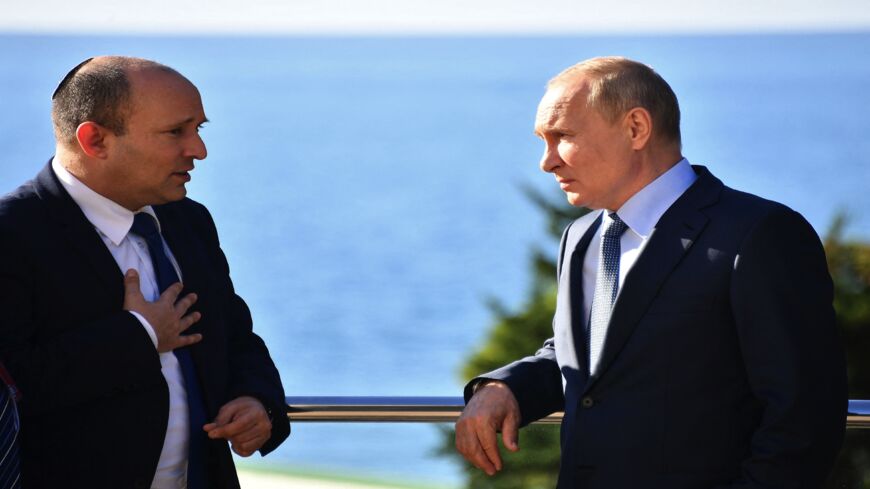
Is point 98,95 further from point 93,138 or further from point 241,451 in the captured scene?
point 241,451

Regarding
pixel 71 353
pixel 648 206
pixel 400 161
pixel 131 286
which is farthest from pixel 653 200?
pixel 400 161

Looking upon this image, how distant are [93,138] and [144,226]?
0.22 meters

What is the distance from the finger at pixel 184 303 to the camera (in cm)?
281

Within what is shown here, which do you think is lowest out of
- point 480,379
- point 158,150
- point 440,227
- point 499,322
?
point 440,227

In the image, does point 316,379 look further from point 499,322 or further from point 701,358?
point 701,358

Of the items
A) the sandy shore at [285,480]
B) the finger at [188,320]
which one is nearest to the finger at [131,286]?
the finger at [188,320]

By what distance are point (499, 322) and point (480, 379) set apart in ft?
14.6

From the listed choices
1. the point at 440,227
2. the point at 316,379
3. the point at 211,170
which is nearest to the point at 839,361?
the point at 316,379

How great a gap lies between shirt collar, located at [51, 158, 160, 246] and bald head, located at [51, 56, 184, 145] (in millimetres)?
74

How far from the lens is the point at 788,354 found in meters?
2.42

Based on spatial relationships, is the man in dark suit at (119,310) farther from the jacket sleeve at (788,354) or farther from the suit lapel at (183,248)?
the jacket sleeve at (788,354)

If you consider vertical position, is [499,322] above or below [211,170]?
above

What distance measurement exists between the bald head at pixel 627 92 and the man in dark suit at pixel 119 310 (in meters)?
0.82

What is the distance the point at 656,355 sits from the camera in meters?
2.57
